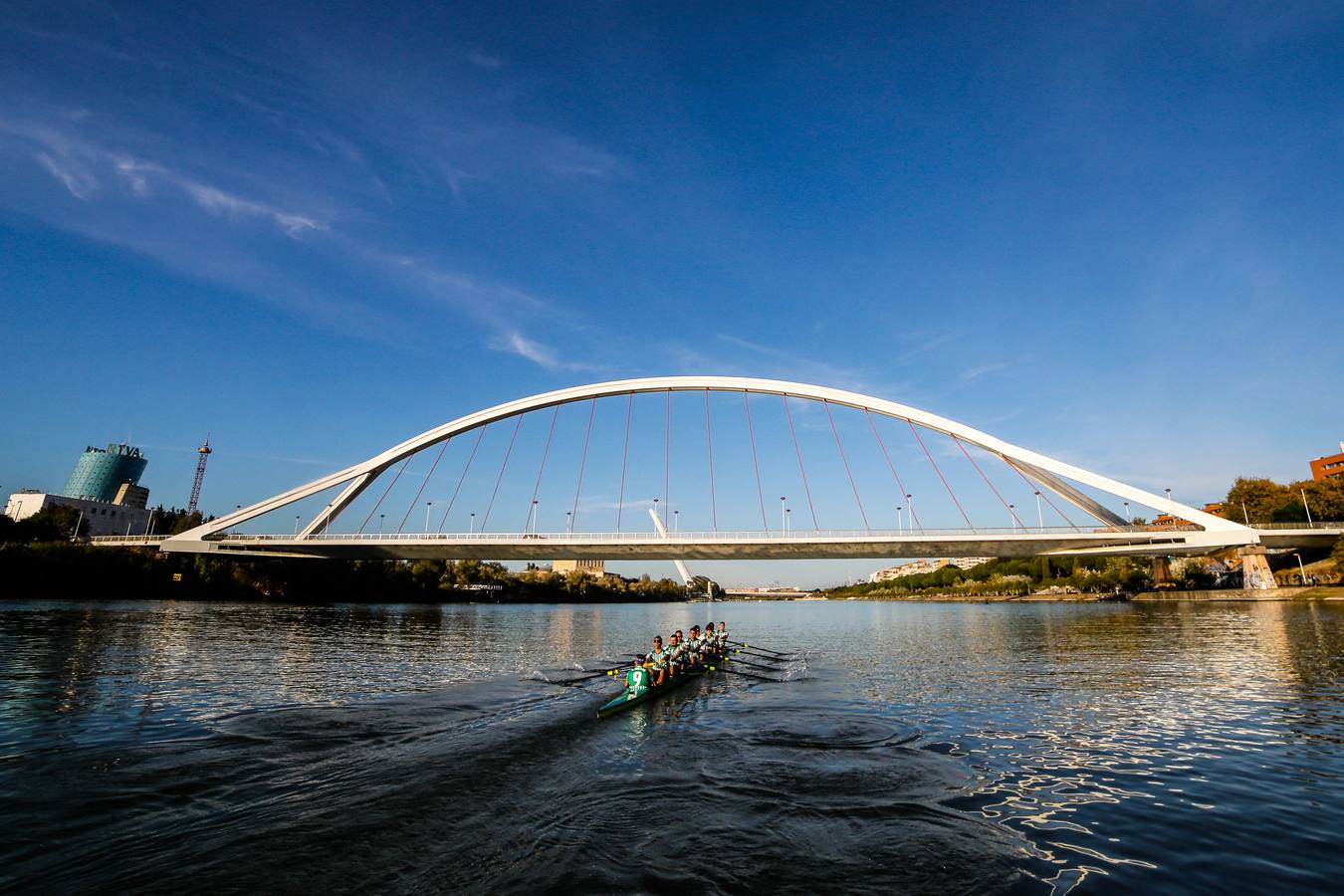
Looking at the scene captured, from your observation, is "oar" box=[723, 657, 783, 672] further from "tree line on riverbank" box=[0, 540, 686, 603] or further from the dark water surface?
"tree line on riverbank" box=[0, 540, 686, 603]

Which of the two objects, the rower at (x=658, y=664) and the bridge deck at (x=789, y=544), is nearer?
the rower at (x=658, y=664)

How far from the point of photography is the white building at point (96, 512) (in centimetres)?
11206

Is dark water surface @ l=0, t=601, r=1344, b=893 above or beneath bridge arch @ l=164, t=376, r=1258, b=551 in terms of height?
beneath

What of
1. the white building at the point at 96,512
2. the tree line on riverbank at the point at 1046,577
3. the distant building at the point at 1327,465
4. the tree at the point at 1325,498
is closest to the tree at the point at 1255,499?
the tree at the point at 1325,498

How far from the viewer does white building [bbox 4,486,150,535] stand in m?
112

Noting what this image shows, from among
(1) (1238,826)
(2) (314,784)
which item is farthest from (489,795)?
(1) (1238,826)

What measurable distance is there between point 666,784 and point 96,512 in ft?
471

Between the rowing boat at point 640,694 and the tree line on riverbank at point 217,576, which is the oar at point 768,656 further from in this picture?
the tree line on riverbank at point 217,576

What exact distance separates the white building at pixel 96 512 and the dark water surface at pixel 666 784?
4750 inches

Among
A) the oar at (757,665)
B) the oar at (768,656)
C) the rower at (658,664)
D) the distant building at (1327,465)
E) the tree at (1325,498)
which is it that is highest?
the distant building at (1327,465)

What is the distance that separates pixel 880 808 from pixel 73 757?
40.8 feet

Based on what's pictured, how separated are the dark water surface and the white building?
396 ft

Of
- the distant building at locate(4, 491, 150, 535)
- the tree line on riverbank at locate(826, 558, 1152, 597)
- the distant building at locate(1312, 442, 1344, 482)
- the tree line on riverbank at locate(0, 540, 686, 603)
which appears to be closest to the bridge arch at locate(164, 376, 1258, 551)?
the tree line on riverbank at locate(0, 540, 686, 603)

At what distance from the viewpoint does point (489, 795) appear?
29.2ft
